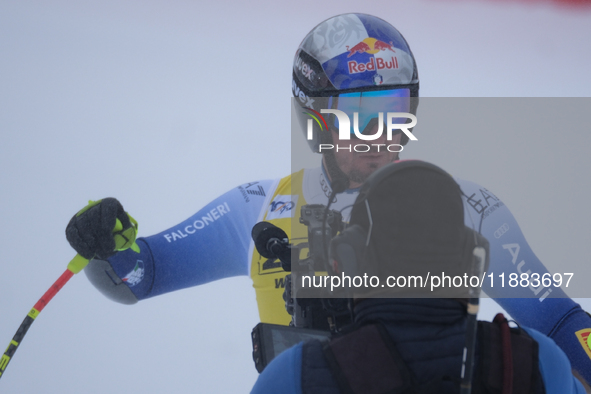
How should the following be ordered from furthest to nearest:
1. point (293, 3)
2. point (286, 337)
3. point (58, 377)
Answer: point (293, 3), point (58, 377), point (286, 337)

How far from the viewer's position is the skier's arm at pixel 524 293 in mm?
1490

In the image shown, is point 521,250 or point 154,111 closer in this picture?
point 521,250

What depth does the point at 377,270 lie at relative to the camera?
0.85 m

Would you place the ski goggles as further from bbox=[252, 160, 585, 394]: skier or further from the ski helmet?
bbox=[252, 160, 585, 394]: skier

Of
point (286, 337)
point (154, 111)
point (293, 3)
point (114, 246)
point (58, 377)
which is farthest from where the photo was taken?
point (293, 3)

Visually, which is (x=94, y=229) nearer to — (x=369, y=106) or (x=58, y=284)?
(x=58, y=284)

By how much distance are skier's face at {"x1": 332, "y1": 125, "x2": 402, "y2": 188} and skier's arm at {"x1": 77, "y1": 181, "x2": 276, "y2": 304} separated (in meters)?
0.30

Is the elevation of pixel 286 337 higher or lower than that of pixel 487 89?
lower

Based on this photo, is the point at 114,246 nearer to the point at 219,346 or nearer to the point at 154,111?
the point at 219,346

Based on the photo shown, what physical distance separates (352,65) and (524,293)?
0.87 m

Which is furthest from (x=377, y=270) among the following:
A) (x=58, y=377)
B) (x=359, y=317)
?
(x=58, y=377)

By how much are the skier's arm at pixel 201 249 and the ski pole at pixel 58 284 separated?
0.72 feet

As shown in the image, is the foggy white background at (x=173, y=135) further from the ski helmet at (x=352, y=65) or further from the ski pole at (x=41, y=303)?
the ski pole at (x=41, y=303)

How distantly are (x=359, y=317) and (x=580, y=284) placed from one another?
1473 mm
